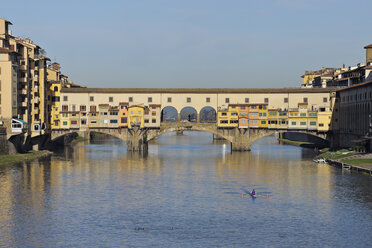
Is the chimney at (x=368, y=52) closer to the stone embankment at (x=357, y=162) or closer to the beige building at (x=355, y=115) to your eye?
the beige building at (x=355, y=115)

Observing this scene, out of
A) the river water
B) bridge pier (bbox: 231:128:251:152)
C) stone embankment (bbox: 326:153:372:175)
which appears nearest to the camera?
the river water

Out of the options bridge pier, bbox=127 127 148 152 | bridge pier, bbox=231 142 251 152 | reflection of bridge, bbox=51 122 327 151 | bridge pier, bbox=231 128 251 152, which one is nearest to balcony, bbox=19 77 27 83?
reflection of bridge, bbox=51 122 327 151

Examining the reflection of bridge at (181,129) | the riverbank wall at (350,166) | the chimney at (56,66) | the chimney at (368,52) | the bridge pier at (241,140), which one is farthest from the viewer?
the chimney at (56,66)

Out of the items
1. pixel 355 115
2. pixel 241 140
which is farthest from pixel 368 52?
pixel 241 140

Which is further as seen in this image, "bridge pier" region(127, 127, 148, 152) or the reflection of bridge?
the reflection of bridge

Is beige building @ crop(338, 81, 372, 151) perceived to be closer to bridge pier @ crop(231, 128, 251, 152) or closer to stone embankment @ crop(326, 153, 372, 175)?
stone embankment @ crop(326, 153, 372, 175)

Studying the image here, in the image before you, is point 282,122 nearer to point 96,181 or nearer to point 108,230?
point 96,181

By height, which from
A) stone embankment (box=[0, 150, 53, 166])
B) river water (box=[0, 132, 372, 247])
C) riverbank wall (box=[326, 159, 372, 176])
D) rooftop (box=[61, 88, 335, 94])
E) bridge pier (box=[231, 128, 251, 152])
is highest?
rooftop (box=[61, 88, 335, 94])

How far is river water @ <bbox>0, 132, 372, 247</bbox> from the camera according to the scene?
166 feet

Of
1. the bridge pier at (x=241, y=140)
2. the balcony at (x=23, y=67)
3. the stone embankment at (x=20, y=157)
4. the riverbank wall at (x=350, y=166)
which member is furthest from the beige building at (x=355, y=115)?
the balcony at (x=23, y=67)

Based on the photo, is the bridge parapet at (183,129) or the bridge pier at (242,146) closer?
the bridge parapet at (183,129)

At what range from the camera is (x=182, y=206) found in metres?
63.8

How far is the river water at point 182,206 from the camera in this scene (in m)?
50.6

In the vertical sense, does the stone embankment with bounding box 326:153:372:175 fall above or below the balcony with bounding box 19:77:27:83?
below
